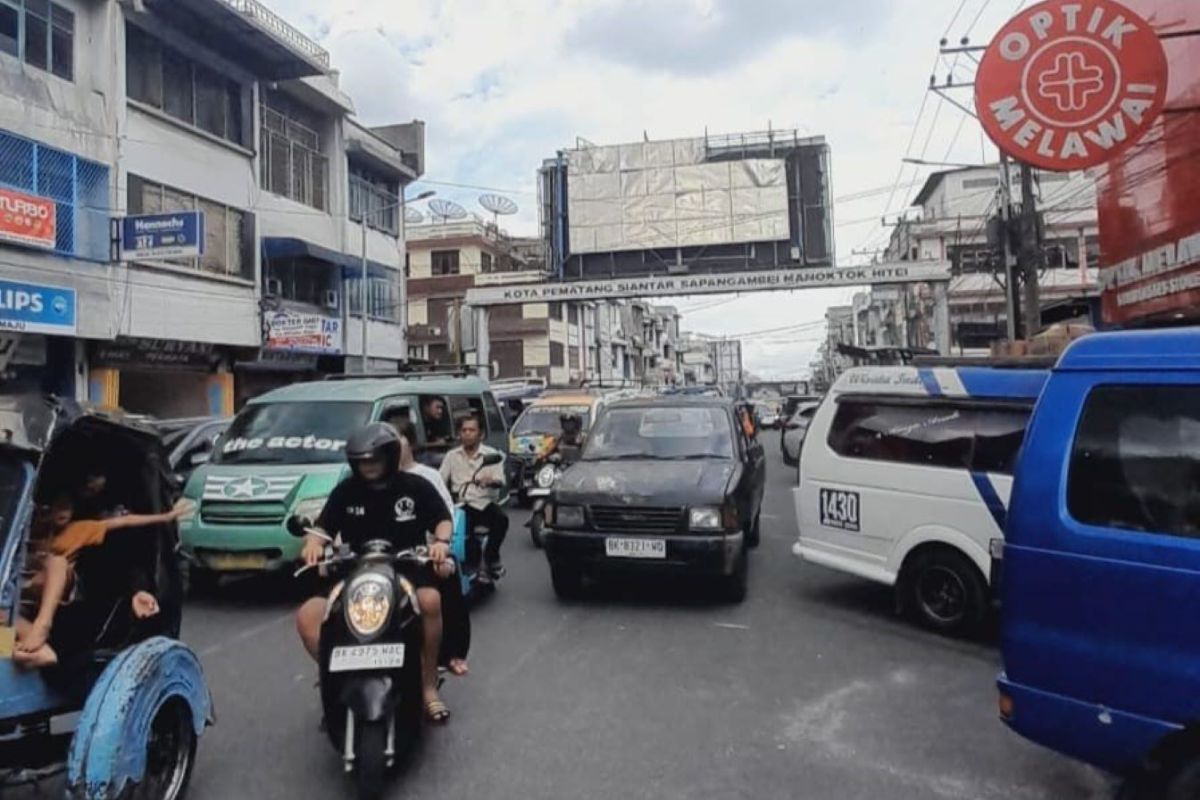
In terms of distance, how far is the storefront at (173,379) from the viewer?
1885cm

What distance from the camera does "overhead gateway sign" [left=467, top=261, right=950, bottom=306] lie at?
92.4ft

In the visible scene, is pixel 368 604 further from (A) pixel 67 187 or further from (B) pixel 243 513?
(A) pixel 67 187

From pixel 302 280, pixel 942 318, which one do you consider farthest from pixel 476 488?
pixel 942 318

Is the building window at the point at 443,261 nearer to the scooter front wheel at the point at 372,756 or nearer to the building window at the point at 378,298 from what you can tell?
the building window at the point at 378,298

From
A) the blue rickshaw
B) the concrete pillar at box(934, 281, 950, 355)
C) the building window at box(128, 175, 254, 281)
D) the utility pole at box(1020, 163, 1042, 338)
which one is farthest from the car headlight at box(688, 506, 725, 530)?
the concrete pillar at box(934, 281, 950, 355)

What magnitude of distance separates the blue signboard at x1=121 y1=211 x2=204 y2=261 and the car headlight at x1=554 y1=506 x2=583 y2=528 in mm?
13383

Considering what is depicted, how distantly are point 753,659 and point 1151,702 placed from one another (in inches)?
119

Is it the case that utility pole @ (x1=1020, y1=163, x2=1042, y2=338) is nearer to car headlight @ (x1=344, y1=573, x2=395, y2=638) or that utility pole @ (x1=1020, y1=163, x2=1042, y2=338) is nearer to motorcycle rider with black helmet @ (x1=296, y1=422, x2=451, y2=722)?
motorcycle rider with black helmet @ (x1=296, y1=422, x2=451, y2=722)

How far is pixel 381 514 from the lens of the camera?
4000mm

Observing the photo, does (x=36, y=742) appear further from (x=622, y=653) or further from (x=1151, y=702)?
(x=1151, y=702)

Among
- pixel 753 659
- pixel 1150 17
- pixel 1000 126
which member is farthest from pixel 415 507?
pixel 1150 17

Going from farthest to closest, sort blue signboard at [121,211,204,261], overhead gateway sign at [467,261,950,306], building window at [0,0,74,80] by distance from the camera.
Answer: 1. overhead gateway sign at [467,261,950,306]
2. blue signboard at [121,211,204,261]
3. building window at [0,0,74,80]

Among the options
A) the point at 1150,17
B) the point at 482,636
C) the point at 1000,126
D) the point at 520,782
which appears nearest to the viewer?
the point at 520,782

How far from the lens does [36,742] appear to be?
3174 millimetres
